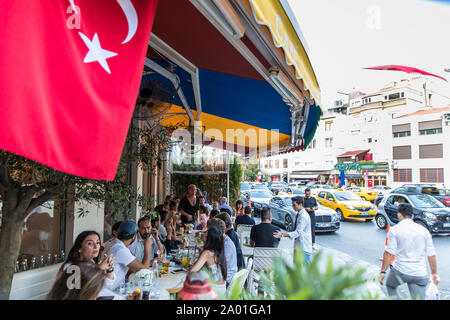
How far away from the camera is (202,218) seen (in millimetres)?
7484

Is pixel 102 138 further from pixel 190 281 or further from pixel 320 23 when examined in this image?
pixel 320 23

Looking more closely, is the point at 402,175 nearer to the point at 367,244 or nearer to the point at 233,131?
the point at 367,244

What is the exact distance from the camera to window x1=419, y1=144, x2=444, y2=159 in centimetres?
3526

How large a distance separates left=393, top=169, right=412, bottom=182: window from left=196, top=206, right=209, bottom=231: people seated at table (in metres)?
40.0

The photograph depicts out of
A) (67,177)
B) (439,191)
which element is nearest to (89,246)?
(67,177)

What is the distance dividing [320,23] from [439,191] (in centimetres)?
2051

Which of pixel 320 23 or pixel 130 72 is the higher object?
pixel 320 23

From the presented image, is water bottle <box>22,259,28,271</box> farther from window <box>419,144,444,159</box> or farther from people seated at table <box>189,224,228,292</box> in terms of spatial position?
window <box>419,144,444,159</box>

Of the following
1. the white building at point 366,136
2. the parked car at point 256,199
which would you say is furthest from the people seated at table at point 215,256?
the white building at point 366,136

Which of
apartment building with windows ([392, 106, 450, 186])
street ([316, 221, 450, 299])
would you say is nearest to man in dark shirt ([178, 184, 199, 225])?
street ([316, 221, 450, 299])

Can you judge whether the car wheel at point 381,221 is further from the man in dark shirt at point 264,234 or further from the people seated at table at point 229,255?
the people seated at table at point 229,255

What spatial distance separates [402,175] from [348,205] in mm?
30758

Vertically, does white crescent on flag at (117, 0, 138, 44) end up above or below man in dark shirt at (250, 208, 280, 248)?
above

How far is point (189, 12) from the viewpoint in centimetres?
242
